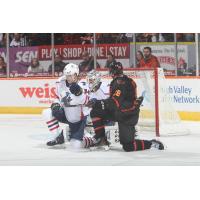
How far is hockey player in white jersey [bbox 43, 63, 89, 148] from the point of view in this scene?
841 cm

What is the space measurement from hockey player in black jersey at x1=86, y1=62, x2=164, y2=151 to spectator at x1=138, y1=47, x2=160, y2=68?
6208mm

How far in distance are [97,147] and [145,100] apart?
2.06 m

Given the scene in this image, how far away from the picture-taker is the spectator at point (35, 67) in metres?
16.2

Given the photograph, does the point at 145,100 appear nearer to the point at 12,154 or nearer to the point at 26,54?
the point at 12,154

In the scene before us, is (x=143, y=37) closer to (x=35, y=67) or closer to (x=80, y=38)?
(x=80, y=38)

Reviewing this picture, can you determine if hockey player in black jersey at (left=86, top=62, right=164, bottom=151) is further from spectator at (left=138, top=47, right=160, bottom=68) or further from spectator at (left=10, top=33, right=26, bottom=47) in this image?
spectator at (left=10, top=33, right=26, bottom=47)

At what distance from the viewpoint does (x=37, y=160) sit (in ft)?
25.8

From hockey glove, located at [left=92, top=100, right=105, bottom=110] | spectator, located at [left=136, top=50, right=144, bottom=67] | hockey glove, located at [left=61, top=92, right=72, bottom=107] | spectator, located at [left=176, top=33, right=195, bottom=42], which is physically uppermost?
spectator, located at [left=176, top=33, right=195, bottom=42]

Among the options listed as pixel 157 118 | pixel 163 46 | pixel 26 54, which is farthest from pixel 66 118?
pixel 26 54

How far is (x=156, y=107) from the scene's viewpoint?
1024cm

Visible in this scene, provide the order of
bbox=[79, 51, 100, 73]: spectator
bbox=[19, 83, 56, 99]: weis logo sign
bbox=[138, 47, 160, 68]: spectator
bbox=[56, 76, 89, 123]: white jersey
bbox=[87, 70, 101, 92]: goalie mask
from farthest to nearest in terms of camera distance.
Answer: bbox=[79, 51, 100, 73]: spectator → bbox=[138, 47, 160, 68]: spectator → bbox=[19, 83, 56, 99]: weis logo sign → bbox=[87, 70, 101, 92]: goalie mask → bbox=[56, 76, 89, 123]: white jersey

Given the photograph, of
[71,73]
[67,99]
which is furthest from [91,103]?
[71,73]

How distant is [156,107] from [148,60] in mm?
Answer: 4830

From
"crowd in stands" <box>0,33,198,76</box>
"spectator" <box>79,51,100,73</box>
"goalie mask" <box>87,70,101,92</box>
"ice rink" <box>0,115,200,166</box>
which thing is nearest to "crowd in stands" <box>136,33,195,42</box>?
"crowd in stands" <box>0,33,198,76</box>
